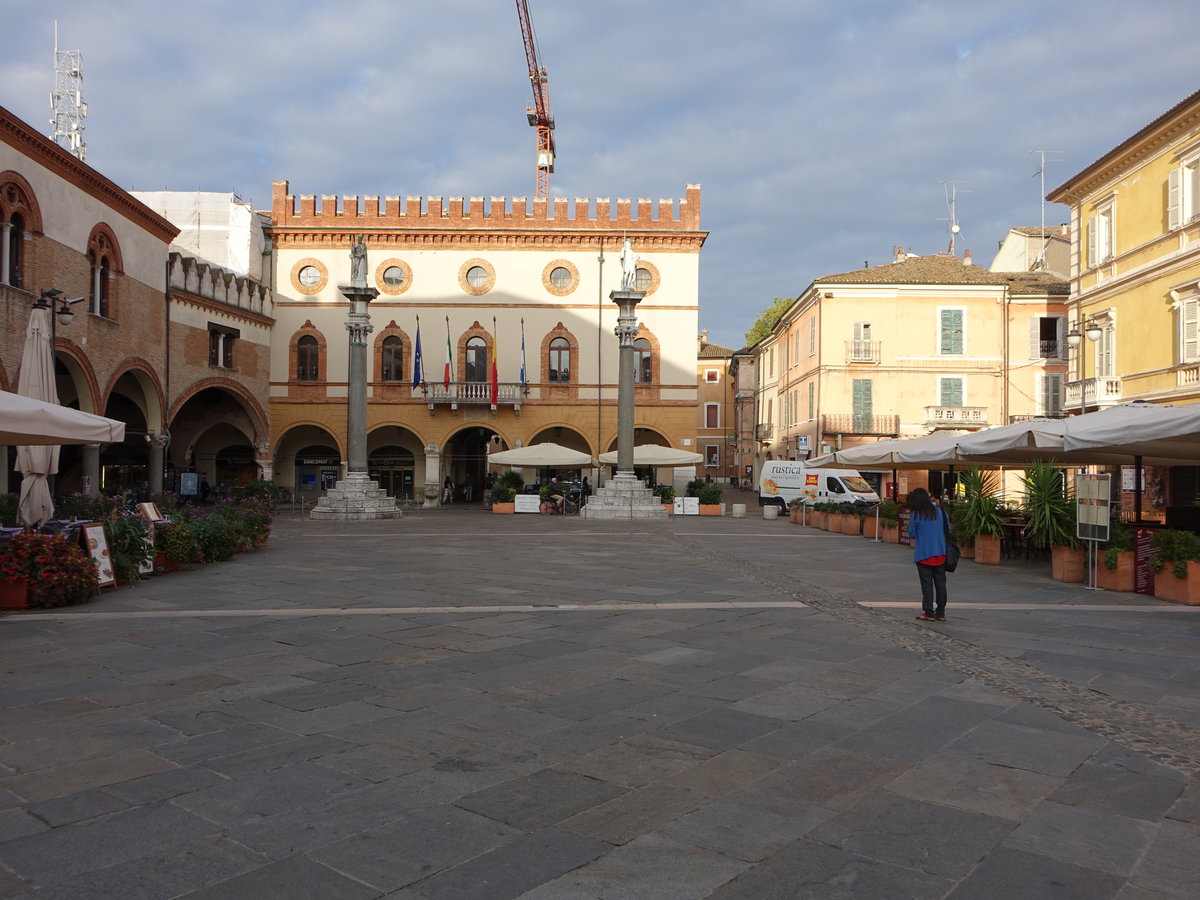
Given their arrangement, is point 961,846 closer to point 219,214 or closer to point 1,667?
point 1,667

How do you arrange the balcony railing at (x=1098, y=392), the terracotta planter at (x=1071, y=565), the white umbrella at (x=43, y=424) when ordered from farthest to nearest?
1. the balcony railing at (x=1098, y=392)
2. the terracotta planter at (x=1071, y=565)
3. the white umbrella at (x=43, y=424)

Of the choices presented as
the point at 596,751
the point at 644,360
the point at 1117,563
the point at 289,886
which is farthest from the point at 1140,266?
the point at 289,886

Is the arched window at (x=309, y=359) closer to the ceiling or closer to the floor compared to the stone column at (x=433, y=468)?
closer to the ceiling

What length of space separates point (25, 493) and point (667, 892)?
11958mm

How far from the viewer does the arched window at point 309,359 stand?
120 feet

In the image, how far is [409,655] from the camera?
7.16 m

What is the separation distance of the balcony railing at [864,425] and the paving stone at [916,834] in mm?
33821

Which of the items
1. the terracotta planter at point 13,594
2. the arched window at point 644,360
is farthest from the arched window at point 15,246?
the arched window at point 644,360

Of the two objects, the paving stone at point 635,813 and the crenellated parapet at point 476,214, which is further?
the crenellated parapet at point 476,214

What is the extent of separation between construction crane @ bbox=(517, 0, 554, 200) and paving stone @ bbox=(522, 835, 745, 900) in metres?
60.0

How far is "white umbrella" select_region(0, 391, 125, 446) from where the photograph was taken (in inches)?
354

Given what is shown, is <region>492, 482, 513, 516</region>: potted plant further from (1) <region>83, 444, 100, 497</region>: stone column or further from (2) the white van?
(1) <region>83, 444, 100, 497</region>: stone column

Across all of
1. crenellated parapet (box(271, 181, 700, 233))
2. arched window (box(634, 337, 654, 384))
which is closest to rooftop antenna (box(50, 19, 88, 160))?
crenellated parapet (box(271, 181, 700, 233))

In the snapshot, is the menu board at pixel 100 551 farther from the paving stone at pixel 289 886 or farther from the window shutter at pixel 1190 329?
the window shutter at pixel 1190 329
